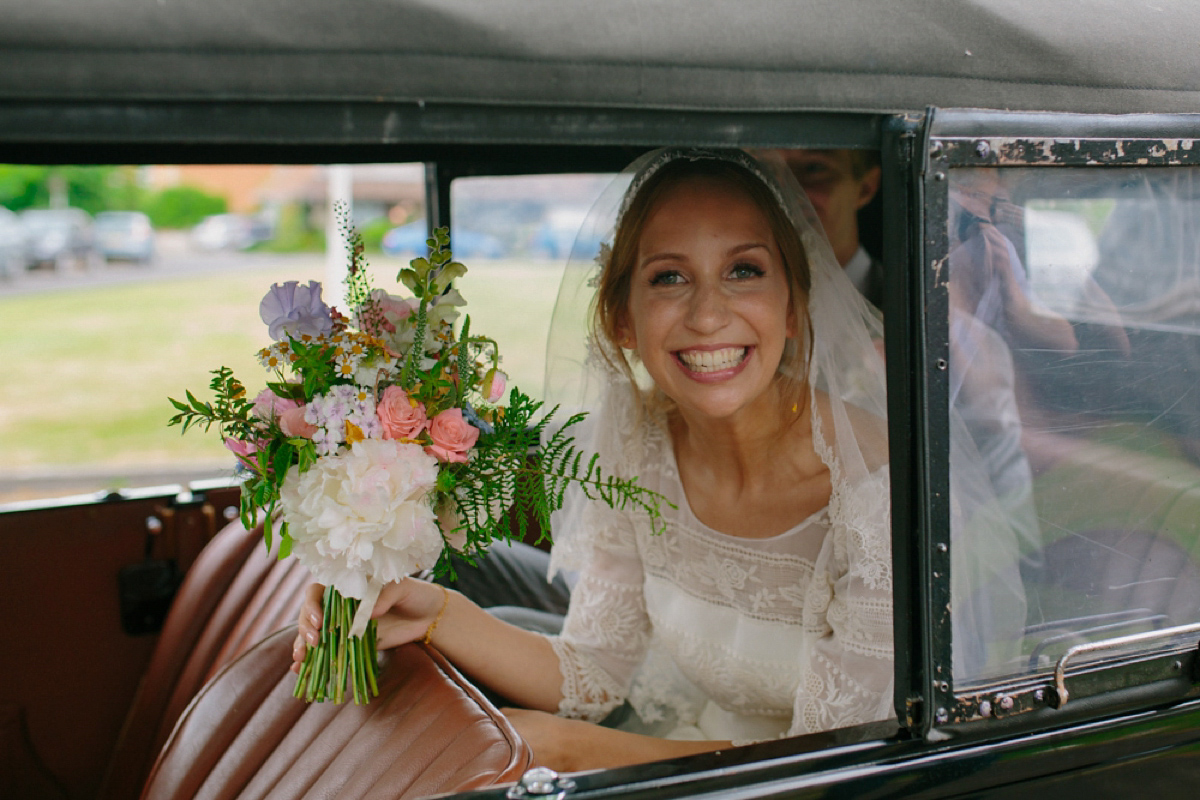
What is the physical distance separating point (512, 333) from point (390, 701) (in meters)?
11.3

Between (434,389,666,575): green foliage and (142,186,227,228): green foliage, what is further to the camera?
(142,186,227,228): green foliage

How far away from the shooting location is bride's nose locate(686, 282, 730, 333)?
72.0 inches

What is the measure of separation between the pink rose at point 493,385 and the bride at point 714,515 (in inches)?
15.3

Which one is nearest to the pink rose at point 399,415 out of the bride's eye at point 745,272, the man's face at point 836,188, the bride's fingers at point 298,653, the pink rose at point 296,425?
the pink rose at point 296,425

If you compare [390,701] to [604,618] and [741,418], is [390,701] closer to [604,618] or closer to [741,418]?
[604,618]

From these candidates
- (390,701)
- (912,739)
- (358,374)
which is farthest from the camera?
(390,701)

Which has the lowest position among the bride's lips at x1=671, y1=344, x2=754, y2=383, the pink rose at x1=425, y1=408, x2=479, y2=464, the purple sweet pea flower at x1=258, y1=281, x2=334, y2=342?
the pink rose at x1=425, y1=408, x2=479, y2=464

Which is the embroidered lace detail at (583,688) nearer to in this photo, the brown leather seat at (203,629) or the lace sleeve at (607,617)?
the lace sleeve at (607,617)

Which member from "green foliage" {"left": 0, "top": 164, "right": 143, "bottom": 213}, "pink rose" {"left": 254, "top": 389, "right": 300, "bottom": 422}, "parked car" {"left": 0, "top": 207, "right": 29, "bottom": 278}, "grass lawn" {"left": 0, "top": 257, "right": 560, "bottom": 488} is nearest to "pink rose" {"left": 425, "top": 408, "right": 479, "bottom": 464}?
"pink rose" {"left": 254, "top": 389, "right": 300, "bottom": 422}

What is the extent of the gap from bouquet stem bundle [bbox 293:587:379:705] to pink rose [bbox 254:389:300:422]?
12.6 inches

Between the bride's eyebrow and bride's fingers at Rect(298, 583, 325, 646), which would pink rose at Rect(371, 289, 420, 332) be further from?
the bride's eyebrow

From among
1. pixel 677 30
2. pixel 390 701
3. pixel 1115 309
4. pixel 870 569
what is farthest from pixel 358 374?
pixel 1115 309

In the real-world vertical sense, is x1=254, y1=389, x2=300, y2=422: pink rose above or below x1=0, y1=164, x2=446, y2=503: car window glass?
below

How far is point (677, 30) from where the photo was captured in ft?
3.26
